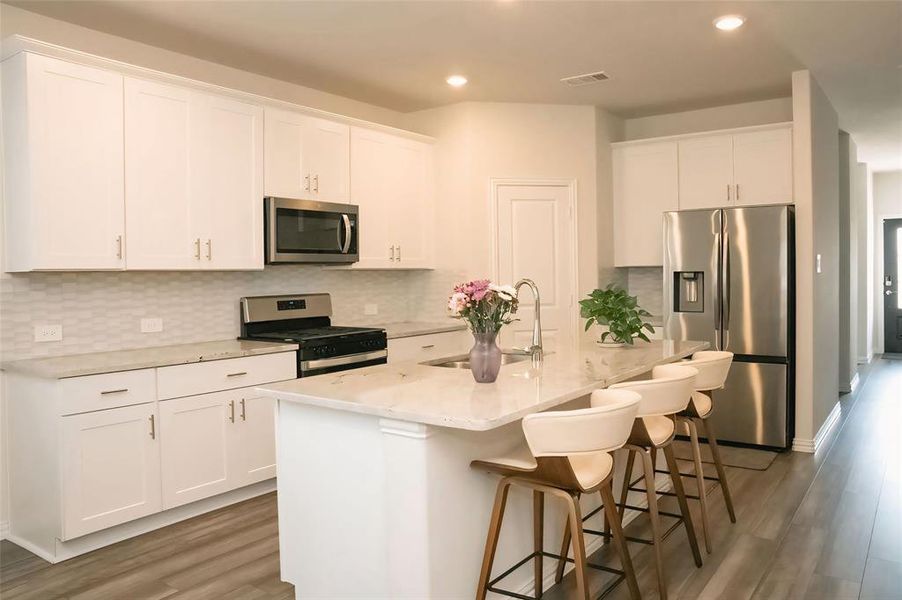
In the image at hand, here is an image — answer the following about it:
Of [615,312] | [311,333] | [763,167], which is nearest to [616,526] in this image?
[615,312]

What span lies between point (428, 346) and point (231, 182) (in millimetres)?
1901

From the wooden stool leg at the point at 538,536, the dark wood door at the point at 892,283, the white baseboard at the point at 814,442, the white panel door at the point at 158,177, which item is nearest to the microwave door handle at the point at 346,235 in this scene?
the white panel door at the point at 158,177

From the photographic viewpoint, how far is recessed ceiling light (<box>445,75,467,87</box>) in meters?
4.86

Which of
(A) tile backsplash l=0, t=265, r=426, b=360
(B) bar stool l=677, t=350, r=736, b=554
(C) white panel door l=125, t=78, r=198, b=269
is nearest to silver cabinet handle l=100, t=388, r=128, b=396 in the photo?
(A) tile backsplash l=0, t=265, r=426, b=360

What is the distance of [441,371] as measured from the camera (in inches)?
122

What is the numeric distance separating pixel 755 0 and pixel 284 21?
251 cm

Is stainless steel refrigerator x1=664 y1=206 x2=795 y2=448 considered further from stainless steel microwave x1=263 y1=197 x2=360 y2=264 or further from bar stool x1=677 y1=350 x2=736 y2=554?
stainless steel microwave x1=263 y1=197 x2=360 y2=264

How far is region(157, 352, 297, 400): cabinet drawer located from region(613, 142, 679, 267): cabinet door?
3225mm

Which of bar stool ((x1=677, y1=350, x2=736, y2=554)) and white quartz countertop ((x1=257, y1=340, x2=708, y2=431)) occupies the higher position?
white quartz countertop ((x1=257, y1=340, x2=708, y2=431))

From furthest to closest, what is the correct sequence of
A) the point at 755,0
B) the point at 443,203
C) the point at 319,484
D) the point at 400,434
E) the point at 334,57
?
the point at 443,203, the point at 334,57, the point at 755,0, the point at 319,484, the point at 400,434

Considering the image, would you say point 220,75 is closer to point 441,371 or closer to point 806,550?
point 441,371

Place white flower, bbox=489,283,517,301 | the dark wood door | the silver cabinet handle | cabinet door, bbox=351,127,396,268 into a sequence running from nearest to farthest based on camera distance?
white flower, bbox=489,283,517,301 → the silver cabinet handle → cabinet door, bbox=351,127,396,268 → the dark wood door

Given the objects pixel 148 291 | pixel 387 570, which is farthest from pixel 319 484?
pixel 148 291

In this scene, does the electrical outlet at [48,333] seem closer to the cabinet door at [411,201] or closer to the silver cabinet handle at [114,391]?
the silver cabinet handle at [114,391]
